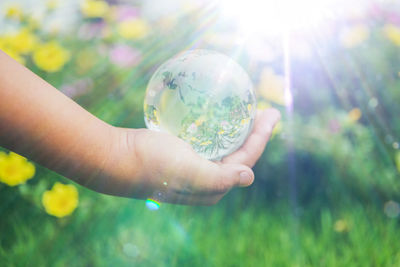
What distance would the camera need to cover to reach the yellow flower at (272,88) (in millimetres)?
2211

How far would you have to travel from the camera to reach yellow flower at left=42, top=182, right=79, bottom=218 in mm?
1869

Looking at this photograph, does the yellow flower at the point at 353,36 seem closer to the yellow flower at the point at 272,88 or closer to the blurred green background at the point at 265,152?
the blurred green background at the point at 265,152

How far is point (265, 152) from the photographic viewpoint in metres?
2.29

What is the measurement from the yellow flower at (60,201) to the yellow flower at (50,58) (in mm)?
690

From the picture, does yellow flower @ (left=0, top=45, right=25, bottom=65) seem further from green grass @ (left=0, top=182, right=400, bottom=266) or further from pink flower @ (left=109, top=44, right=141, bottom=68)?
green grass @ (left=0, top=182, right=400, bottom=266)

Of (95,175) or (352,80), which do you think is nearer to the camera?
(95,175)

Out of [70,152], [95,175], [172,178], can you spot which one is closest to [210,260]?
[172,178]

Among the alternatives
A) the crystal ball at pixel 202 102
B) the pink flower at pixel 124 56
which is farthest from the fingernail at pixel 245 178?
the pink flower at pixel 124 56

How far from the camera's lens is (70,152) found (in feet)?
4.27

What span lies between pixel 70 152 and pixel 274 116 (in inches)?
34.8

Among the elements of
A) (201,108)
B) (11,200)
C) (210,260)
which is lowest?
(11,200)

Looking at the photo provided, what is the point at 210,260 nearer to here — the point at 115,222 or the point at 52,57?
the point at 115,222

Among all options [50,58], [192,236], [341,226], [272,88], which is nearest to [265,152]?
[272,88]

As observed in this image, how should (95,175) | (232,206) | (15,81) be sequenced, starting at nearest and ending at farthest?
(15,81), (95,175), (232,206)
